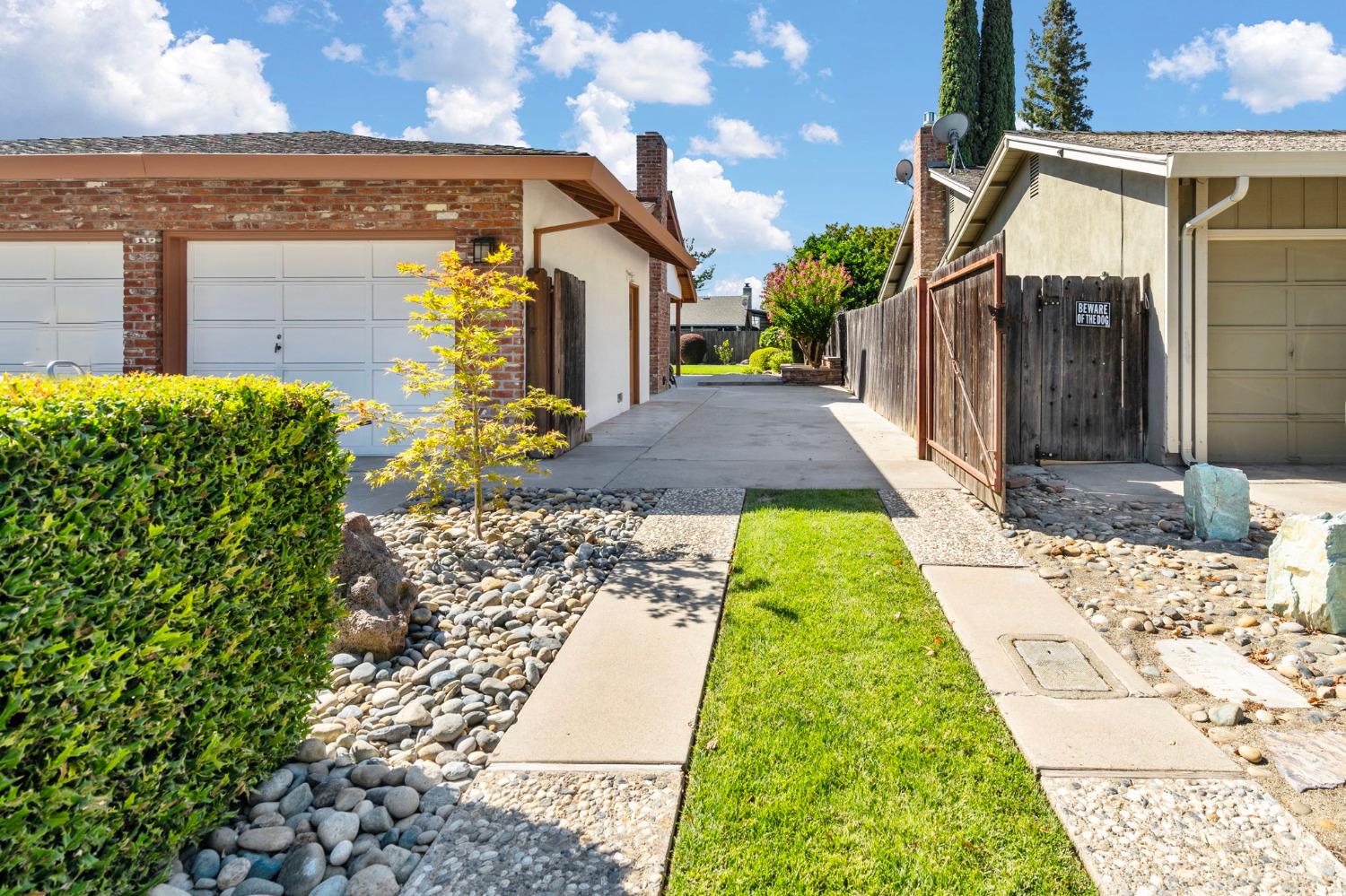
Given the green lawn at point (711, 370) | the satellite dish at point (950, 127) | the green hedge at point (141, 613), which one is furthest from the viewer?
the green lawn at point (711, 370)

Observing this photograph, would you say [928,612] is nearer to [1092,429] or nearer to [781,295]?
[1092,429]

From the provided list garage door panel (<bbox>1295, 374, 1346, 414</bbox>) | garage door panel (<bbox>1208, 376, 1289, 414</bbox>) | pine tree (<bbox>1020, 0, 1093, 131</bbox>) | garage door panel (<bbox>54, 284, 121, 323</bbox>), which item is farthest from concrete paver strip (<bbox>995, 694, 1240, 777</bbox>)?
pine tree (<bbox>1020, 0, 1093, 131</bbox>)

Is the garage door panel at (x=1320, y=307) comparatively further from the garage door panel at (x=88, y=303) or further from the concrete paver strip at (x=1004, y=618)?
the garage door panel at (x=88, y=303)

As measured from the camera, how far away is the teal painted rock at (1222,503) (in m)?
5.38

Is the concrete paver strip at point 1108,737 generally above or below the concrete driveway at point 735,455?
below

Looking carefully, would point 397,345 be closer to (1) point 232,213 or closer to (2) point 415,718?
(1) point 232,213

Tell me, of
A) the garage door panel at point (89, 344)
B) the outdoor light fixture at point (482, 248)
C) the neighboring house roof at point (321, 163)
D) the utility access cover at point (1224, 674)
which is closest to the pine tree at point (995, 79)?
the neighboring house roof at point (321, 163)

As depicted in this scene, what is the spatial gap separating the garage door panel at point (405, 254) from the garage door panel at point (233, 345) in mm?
1390

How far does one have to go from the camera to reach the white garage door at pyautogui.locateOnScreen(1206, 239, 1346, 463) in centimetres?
816

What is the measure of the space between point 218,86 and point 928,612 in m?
13.8

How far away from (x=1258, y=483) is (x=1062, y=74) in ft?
117

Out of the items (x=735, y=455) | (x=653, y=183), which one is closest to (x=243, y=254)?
(x=735, y=455)

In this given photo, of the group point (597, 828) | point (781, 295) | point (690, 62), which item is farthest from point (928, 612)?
point (781, 295)

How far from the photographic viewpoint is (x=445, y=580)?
4.59 metres
